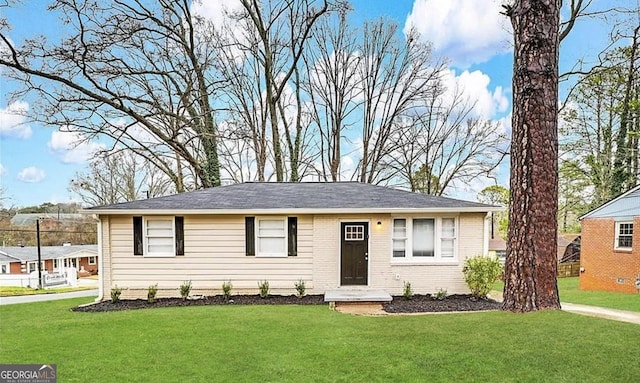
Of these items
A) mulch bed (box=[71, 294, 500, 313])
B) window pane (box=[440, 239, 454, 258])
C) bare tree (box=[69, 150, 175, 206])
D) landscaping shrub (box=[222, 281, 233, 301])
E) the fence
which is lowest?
the fence

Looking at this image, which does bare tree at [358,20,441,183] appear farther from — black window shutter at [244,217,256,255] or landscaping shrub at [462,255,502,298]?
black window shutter at [244,217,256,255]

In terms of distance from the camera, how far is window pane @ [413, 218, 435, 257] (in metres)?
9.41

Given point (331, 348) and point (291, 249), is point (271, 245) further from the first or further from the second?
point (331, 348)

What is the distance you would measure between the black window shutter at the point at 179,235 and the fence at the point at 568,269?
20572 mm

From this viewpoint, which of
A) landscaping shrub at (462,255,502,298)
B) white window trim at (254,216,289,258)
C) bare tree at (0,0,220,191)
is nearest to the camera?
landscaping shrub at (462,255,502,298)

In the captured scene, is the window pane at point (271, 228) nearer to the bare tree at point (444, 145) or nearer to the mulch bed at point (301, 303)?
the mulch bed at point (301, 303)

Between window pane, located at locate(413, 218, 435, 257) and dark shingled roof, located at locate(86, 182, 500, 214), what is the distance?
0.55 metres

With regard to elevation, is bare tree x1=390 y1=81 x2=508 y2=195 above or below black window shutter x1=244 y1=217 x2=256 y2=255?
above

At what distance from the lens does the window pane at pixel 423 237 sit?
30.9ft

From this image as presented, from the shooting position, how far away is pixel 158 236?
9.32 meters

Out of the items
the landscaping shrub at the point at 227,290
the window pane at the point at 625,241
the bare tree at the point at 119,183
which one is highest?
the bare tree at the point at 119,183

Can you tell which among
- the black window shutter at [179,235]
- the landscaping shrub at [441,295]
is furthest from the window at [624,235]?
the black window shutter at [179,235]

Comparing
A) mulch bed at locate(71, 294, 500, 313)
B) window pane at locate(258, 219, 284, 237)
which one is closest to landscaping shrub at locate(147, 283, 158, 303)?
mulch bed at locate(71, 294, 500, 313)

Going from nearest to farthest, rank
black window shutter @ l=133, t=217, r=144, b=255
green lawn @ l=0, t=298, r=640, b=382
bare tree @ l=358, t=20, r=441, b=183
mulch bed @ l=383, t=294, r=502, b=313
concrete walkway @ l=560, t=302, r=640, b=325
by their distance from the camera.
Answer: green lawn @ l=0, t=298, r=640, b=382
concrete walkway @ l=560, t=302, r=640, b=325
mulch bed @ l=383, t=294, r=502, b=313
black window shutter @ l=133, t=217, r=144, b=255
bare tree @ l=358, t=20, r=441, b=183
